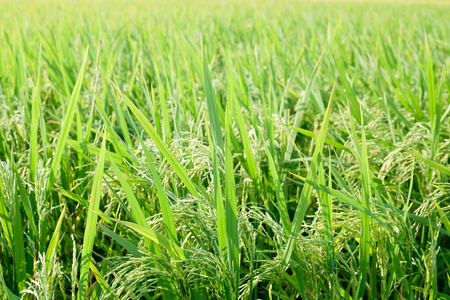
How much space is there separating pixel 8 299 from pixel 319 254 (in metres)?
0.56

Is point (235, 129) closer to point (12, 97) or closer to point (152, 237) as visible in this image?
point (152, 237)

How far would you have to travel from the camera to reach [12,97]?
1.46m

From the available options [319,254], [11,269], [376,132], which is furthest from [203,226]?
[376,132]

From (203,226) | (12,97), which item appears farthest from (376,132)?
(12,97)

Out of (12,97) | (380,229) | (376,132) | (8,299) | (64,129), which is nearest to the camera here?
(8,299)

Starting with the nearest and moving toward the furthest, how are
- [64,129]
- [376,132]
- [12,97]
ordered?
[64,129] < [376,132] < [12,97]

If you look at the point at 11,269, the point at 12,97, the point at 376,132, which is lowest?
the point at 11,269

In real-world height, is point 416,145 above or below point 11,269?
above

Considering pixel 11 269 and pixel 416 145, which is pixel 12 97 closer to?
pixel 11 269

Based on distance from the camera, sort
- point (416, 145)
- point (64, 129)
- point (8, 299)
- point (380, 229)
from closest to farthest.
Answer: point (8, 299) → point (380, 229) → point (64, 129) → point (416, 145)

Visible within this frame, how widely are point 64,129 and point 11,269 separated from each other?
0.34m

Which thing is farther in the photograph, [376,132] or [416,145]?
[376,132]

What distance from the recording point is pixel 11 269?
32.6 inches

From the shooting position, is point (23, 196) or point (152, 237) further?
point (23, 196)
